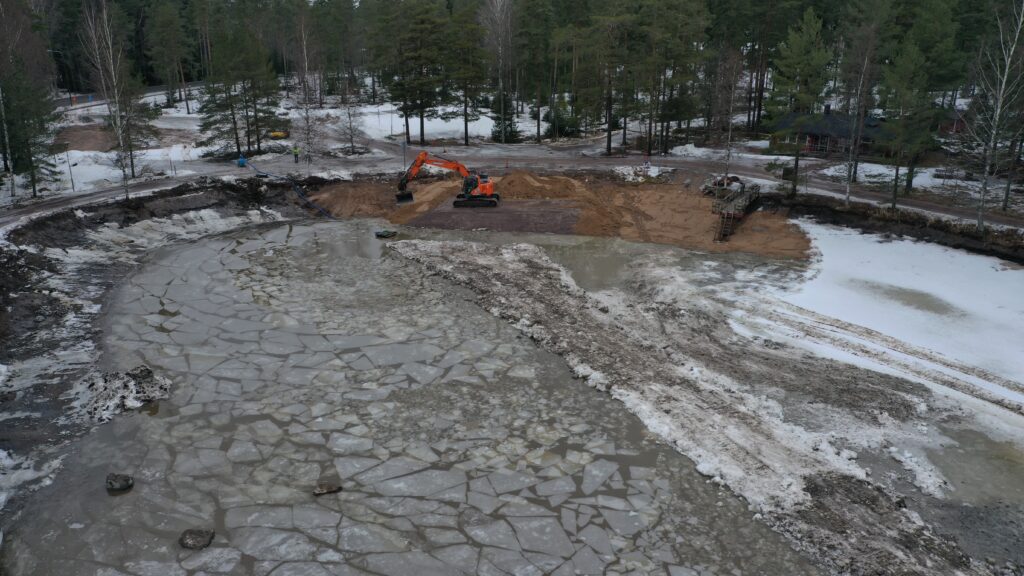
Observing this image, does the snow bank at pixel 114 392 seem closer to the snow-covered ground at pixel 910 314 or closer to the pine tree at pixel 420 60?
the snow-covered ground at pixel 910 314

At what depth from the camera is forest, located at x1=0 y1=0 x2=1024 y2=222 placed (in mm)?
25719

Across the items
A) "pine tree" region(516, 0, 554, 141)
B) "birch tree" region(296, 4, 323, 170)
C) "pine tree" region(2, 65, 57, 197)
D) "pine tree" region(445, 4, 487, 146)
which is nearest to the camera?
"pine tree" region(2, 65, 57, 197)

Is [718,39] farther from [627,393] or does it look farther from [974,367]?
[627,393]

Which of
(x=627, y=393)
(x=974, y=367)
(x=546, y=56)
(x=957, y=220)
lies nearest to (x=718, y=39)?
(x=546, y=56)

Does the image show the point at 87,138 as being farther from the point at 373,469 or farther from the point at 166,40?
the point at 373,469

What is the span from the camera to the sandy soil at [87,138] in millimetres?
41375

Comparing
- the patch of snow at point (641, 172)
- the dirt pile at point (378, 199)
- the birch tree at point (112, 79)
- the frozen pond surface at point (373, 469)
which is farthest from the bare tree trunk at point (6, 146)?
the patch of snow at point (641, 172)

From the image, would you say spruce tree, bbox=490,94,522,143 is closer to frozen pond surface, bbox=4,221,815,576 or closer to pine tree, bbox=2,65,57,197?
pine tree, bbox=2,65,57,197

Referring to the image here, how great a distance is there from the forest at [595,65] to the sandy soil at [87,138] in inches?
115

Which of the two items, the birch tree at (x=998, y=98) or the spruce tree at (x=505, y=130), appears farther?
the spruce tree at (x=505, y=130)

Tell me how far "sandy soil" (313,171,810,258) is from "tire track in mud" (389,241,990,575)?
657 centimetres

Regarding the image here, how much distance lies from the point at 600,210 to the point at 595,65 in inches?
633

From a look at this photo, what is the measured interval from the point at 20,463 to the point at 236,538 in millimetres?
4808

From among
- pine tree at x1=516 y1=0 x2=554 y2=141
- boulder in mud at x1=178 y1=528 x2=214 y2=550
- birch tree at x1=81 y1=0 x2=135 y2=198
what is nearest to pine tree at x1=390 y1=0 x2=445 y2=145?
pine tree at x1=516 y1=0 x2=554 y2=141
